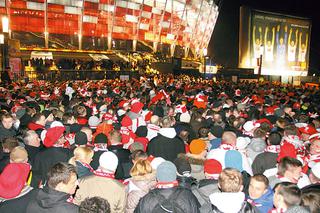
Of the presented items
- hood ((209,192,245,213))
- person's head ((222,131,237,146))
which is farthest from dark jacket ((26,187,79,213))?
person's head ((222,131,237,146))

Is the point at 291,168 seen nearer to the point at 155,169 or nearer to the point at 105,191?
the point at 155,169

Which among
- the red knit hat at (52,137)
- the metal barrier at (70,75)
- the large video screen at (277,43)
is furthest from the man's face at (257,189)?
the large video screen at (277,43)

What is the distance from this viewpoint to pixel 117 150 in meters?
6.82

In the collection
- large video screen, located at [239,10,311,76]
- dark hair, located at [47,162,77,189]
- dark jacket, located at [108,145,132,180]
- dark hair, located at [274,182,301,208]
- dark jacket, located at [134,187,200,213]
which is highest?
large video screen, located at [239,10,311,76]

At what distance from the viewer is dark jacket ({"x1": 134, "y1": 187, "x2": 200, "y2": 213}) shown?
4.27m

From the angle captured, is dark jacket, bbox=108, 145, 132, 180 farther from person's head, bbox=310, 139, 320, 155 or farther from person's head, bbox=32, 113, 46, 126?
person's head, bbox=310, 139, 320, 155

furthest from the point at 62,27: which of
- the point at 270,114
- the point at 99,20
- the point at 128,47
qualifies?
the point at 270,114

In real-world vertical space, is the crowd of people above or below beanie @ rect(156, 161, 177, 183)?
below

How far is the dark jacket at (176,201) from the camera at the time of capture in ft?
14.0

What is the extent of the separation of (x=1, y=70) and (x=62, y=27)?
27.5 m

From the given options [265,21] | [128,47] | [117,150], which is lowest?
[117,150]

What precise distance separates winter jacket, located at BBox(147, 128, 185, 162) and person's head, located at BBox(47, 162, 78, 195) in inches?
133

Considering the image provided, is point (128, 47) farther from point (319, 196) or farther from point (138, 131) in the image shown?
point (319, 196)

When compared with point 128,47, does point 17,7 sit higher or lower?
higher
